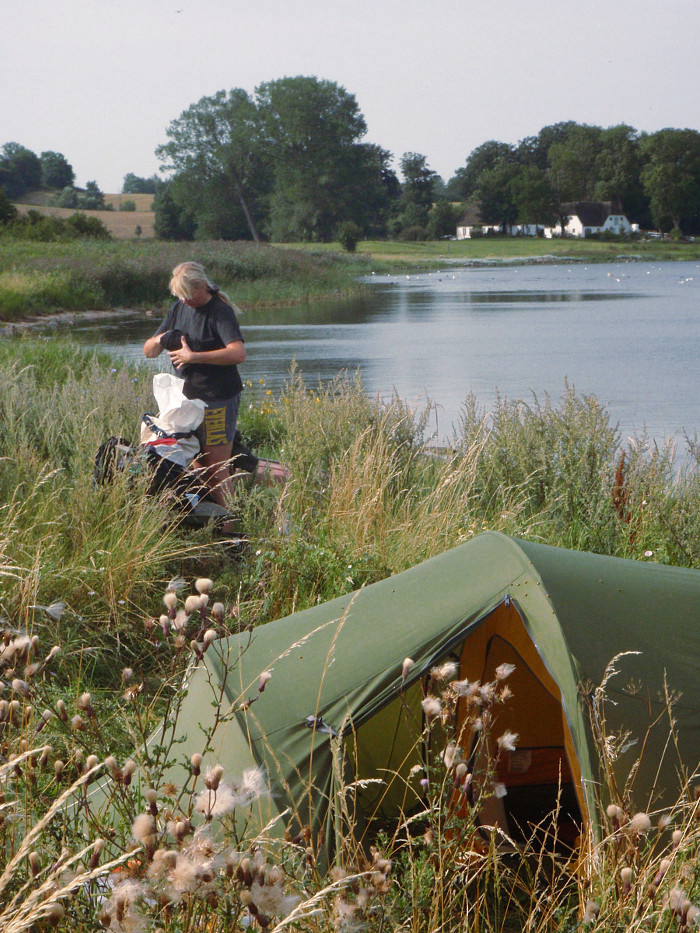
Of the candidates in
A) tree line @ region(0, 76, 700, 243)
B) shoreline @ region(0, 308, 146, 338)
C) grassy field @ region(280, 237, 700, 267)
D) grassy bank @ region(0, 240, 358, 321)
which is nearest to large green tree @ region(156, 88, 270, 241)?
tree line @ region(0, 76, 700, 243)

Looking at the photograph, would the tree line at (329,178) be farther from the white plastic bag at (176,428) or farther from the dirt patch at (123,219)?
the white plastic bag at (176,428)

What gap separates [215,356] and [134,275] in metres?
31.5

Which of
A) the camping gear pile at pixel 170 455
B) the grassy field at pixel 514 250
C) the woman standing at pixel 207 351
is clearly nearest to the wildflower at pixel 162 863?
the camping gear pile at pixel 170 455

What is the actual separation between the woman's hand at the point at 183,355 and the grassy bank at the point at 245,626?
90cm

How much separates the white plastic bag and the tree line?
247 ft

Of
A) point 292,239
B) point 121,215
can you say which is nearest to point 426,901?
point 292,239

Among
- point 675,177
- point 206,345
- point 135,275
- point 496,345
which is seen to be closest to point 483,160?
point 675,177

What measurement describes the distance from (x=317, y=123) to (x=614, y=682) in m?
98.3

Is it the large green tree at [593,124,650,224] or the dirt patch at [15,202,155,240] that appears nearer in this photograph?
→ the dirt patch at [15,202,155,240]

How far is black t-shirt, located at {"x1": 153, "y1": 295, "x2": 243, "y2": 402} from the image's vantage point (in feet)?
20.5

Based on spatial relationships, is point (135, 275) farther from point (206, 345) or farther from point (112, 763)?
point (112, 763)

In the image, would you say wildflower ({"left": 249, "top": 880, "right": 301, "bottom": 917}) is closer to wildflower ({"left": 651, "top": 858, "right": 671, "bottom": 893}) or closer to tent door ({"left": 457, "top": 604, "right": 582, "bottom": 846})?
wildflower ({"left": 651, "top": 858, "right": 671, "bottom": 893})

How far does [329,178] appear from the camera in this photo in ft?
298

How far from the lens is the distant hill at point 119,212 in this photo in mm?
75350
